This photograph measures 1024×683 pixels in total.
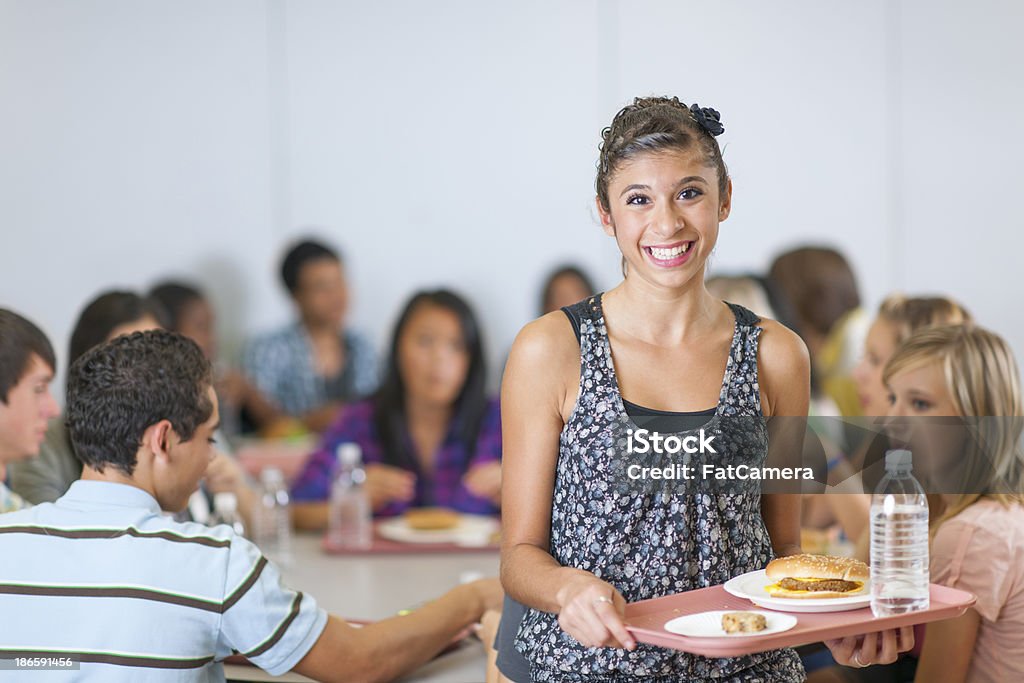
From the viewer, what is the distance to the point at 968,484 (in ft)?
7.32

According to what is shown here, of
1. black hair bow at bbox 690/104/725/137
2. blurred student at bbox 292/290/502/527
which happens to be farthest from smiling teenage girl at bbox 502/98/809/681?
blurred student at bbox 292/290/502/527

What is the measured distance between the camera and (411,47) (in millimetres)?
5691

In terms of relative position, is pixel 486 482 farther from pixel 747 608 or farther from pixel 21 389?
pixel 747 608

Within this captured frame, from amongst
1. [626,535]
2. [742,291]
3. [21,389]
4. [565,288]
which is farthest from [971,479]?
[565,288]

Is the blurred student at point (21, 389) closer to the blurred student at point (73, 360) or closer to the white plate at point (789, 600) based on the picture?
the blurred student at point (73, 360)

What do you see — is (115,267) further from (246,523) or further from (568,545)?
(568,545)

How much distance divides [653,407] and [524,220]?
3.98 metres

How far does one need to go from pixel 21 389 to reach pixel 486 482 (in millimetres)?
1443

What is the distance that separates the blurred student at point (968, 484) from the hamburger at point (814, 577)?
0.46 metres

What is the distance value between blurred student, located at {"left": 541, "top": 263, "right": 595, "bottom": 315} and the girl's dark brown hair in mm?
3491

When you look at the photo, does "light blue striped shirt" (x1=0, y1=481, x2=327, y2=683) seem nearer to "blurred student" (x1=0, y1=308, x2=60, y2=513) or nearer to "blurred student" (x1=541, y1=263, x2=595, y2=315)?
"blurred student" (x1=0, y1=308, x2=60, y2=513)

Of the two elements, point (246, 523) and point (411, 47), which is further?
point (411, 47)

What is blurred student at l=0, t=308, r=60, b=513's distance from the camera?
234cm

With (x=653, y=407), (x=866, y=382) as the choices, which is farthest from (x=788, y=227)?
(x=653, y=407)
